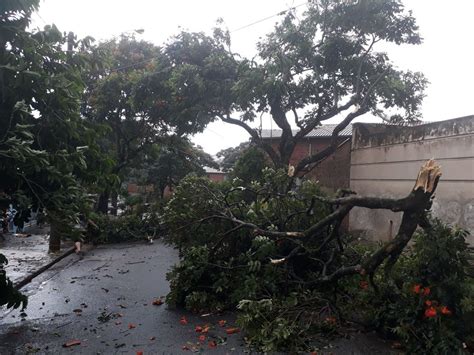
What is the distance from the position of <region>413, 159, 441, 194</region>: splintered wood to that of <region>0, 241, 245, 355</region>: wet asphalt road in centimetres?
271

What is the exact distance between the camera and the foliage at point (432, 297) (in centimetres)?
439

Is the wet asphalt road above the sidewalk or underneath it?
above

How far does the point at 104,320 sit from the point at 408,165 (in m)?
8.40

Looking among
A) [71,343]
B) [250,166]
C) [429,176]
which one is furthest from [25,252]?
[429,176]

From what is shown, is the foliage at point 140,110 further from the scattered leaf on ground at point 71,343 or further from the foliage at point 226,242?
the scattered leaf on ground at point 71,343

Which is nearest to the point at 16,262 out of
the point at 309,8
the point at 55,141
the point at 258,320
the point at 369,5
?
the point at 55,141

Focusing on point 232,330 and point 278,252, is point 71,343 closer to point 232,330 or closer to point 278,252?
point 232,330

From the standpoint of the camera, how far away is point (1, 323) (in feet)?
20.1

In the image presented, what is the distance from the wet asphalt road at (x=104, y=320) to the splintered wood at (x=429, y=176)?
2711 millimetres

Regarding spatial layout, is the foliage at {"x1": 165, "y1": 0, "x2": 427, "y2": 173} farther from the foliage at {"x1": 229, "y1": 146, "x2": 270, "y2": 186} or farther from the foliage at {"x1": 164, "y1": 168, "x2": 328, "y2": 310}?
the foliage at {"x1": 164, "y1": 168, "x2": 328, "y2": 310}

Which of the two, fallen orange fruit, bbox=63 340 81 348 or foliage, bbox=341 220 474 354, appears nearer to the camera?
foliage, bbox=341 220 474 354

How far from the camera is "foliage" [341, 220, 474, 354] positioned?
4387 mm

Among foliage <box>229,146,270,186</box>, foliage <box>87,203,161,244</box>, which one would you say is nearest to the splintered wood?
foliage <box>229,146,270,186</box>

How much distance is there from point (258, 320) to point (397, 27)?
9699 millimetres
